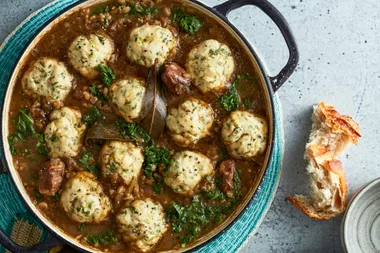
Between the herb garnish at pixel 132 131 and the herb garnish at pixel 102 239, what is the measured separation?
0.69 metres

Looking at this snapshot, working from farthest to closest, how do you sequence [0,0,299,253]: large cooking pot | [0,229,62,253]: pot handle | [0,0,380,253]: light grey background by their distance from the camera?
[0,0,380,253]: light grey background → [0,0,299,253]: large cooking pot → [0,229,62,253]: pot handle

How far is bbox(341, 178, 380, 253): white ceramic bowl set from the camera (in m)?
4.71

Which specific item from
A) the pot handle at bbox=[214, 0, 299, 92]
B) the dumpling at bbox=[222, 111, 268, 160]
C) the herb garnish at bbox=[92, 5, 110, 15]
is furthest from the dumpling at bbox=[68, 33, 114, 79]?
the dumpling at bbox=[222, 111, 268, 160]

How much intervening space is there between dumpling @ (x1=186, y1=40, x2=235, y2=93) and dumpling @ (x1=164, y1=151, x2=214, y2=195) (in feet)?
1.55

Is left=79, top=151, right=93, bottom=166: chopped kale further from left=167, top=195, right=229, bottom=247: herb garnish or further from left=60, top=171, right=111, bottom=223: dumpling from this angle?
left=167, top=195, right=229, bottom=247: herb garnish

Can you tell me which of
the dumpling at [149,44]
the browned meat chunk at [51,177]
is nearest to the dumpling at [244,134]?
the dumpling at [149,44]

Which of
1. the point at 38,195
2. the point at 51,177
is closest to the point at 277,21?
the point at 51,177

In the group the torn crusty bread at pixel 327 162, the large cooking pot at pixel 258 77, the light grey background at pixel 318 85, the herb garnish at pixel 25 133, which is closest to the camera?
the large cooking pot at pixel 258 77

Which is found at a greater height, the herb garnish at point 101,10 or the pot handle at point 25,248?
the herb garnish at point 101,10

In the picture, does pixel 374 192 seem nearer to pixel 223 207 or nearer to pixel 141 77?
pixel 223 207

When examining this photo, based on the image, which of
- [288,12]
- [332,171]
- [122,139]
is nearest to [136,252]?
[122,139]

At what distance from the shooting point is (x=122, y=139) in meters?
4.28

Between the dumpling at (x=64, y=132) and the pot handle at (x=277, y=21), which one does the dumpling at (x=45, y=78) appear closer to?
the dumpling at (x=64, y=132)

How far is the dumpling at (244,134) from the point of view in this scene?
167 inches
